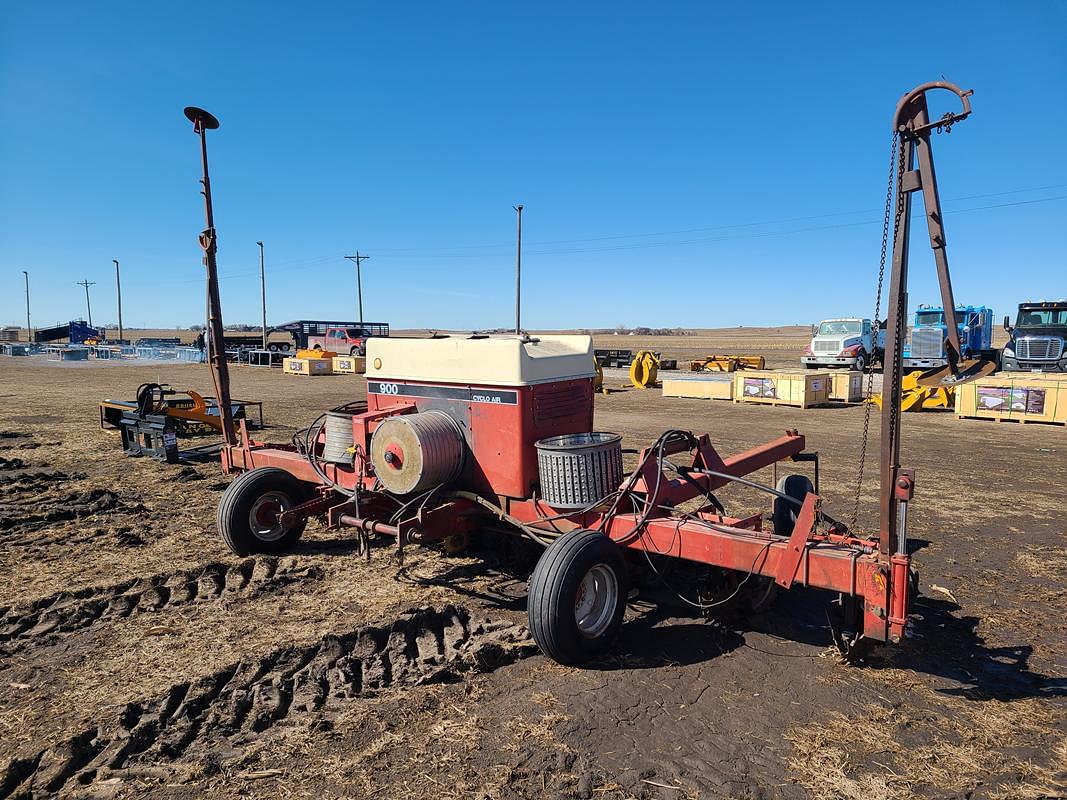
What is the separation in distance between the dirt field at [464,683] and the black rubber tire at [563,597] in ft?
0.59

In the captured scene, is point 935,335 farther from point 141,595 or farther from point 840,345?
point 141,595

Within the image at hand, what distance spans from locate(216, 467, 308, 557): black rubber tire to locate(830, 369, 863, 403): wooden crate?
58.8ft

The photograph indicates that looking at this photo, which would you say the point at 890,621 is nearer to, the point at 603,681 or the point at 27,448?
the point at 603,681

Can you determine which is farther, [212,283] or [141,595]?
[212,283]

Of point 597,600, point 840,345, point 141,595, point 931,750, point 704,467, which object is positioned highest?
point 840,345

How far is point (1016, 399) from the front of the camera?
51.7ft

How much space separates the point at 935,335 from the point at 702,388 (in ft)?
32.0

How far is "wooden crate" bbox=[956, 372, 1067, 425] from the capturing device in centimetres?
1516

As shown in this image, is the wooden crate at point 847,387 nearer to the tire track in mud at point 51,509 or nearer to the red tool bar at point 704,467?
the red tool bar at point 704,467

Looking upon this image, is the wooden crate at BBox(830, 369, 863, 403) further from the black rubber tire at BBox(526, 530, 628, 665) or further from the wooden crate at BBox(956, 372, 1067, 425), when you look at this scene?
the black rubber tire at BBox(526, 530, 628, 665)

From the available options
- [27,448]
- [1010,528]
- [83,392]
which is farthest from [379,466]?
[83,392]

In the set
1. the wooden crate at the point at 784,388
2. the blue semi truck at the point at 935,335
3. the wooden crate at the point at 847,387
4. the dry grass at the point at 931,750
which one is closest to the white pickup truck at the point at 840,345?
the blue semi truck at the point at 935,335

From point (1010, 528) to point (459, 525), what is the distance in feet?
19.9

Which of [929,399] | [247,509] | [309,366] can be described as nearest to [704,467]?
[247,509]
